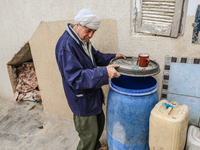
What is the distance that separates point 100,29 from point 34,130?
2.11 m

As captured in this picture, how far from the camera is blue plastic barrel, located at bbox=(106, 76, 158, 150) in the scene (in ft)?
5.59

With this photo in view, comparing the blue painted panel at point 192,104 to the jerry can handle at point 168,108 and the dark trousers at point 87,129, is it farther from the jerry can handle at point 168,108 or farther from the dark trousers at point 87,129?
the dark trousers at point 87,129

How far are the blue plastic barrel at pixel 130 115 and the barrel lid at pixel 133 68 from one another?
169mm

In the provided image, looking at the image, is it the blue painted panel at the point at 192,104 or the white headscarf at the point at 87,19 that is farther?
the blue painted panel at the point at 192,104

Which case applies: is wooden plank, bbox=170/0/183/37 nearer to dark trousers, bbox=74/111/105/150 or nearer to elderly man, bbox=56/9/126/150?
elderly man, bbox=56/9/126/150

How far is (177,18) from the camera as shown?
180 centimetres

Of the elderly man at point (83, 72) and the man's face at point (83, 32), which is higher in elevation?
the man's face at point (83, 32)

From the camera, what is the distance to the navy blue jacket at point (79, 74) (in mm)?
1609

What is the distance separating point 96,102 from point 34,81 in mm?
2624

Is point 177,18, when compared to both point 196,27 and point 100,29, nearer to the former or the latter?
point 196,27

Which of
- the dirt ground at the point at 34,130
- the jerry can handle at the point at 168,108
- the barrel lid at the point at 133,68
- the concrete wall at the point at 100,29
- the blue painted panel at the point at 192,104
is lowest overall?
the dirt ground at the point at 34,130

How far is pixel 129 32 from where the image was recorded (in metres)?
2.13

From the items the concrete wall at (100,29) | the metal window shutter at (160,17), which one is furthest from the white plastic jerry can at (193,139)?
the metal window shutter at (160,17)

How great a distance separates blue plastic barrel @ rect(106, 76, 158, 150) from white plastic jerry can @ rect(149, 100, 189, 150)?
15 cm
